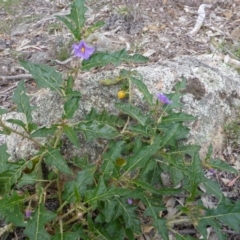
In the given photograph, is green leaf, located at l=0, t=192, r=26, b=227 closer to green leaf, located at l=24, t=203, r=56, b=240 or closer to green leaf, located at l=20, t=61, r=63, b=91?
green leaf, located at l=24, t=203, r=56, b=240

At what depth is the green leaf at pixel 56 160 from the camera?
6.38 feet

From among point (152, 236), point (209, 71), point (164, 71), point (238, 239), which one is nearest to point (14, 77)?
point (164, 71)

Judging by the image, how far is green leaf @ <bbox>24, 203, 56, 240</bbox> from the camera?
178cm

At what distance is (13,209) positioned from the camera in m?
1.85

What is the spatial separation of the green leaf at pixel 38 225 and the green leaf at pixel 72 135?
1.12 ft

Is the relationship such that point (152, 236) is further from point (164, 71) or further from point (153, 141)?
point (164, 71)

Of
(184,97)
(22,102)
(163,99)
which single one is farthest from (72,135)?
(184,97)

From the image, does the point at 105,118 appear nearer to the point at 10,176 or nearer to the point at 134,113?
the point at 134,113

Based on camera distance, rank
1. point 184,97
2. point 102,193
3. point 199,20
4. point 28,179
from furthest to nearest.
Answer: point 199,20 < point 184,97 < point 28,179 < point 102,193

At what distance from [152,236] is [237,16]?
2.77 meters

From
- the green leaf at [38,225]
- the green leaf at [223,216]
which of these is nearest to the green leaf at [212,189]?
the green leaf at [223,216]

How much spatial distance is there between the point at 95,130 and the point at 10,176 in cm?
46

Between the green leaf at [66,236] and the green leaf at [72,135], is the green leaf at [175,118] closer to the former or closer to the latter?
the green leaf at [72,135]

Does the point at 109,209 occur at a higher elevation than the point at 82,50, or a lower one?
lower
